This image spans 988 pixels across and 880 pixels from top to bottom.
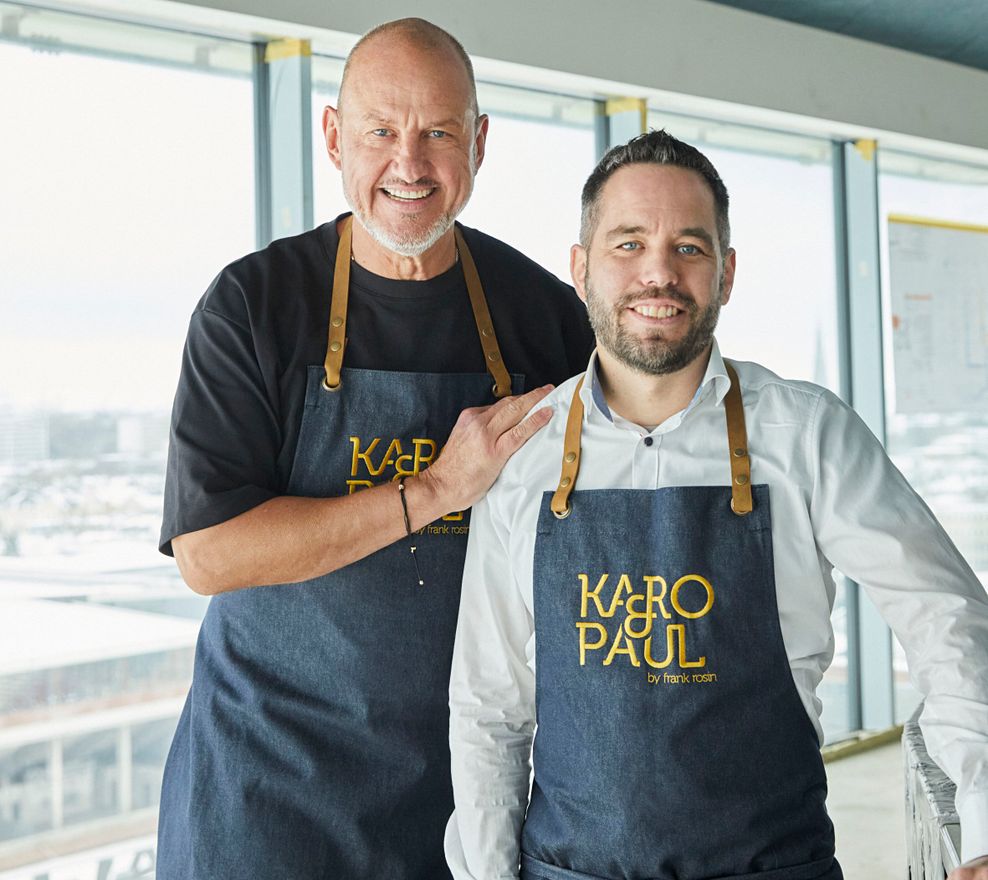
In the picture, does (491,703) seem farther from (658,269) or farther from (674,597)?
(658,269)

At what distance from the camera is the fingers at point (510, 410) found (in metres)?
1.75

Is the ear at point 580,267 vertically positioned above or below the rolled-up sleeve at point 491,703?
above

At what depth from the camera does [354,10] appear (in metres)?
3.53

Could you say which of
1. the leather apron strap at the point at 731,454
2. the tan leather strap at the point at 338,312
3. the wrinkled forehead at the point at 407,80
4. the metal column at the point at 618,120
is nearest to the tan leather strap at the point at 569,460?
the leather apron strap at the point at 731,454

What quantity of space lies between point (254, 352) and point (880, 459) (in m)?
0.93

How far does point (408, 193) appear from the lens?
5.98 feet

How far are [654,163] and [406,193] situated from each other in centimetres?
39

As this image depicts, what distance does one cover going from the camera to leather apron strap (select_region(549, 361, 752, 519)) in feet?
5.09

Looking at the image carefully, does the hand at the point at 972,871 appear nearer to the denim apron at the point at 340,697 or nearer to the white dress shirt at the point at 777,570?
the white dress shirt at the point at 777,570

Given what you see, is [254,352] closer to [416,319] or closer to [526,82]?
[416,319]

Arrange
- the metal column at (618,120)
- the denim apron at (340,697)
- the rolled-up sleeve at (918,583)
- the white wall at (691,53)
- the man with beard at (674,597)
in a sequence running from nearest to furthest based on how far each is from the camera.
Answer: the rolled-up sleeve at (918,583) → the man with beard at (674,597) → the denim apron at (340,697) → the white wall at (691,53) → the metal column at (618,120)

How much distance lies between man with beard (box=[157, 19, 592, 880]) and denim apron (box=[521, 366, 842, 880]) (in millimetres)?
299

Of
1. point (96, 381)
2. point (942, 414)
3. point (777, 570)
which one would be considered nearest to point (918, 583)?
point (777, 570)

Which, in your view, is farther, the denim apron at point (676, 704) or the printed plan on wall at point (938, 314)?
the printed plan on wall at point (938, 314)
